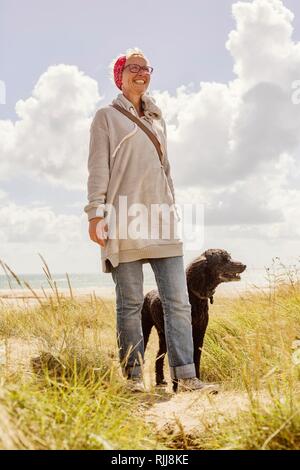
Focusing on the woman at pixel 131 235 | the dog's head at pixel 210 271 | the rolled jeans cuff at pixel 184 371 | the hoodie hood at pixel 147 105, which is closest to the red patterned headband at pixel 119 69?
the hoodie hood at pixel 147 105

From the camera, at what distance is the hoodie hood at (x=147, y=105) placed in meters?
4.21

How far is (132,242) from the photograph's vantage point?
3938 millimetres

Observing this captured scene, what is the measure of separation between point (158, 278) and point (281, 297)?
120 inches

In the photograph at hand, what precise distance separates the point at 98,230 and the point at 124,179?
444mm

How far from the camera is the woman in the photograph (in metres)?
3.94

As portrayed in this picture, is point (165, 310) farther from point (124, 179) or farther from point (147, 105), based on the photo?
point (147, 105)

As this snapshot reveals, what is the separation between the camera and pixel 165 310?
13.4 feet

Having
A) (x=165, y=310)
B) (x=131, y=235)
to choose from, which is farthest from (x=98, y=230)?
(x=165, y=310)

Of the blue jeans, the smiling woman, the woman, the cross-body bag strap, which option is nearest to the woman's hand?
the woman

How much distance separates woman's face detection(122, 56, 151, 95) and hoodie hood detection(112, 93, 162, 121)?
82 mm

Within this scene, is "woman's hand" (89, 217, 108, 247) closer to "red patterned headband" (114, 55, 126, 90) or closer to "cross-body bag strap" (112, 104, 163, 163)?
"cross-body bag strap" (112, 104, 163, 163)

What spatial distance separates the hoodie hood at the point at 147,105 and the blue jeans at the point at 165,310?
3.94 feet

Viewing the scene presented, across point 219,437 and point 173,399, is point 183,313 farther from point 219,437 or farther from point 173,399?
point 219,437

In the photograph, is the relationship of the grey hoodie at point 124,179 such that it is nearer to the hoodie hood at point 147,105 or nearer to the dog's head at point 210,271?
the hoodie hood at point 147,105
